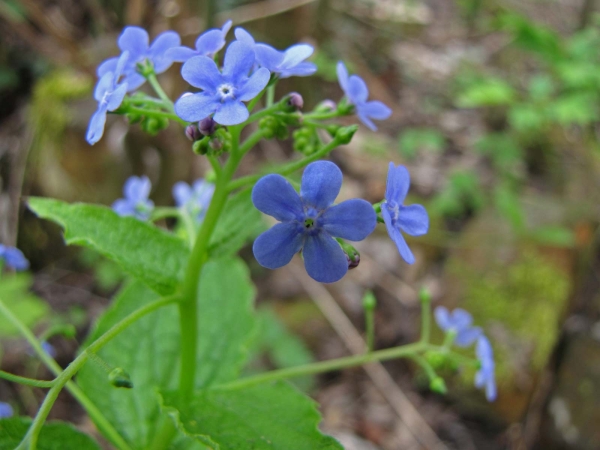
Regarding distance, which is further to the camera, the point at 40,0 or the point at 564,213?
the point at 40,0

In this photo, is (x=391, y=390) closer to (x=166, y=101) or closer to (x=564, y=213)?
(x=564, y=213)

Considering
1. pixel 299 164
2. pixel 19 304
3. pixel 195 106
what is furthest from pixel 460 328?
pixel 19 304

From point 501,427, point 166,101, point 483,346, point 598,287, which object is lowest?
point 501,427

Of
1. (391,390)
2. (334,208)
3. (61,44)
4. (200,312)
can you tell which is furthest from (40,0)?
(334,208)

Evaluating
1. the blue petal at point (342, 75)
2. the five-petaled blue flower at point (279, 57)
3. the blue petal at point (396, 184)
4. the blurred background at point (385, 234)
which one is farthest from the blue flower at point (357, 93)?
the blurred background at point (385, 234)

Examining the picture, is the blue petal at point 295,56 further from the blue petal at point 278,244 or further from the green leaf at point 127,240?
the green leaf at point 127,240

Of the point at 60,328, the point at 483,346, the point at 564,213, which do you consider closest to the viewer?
the point at 60,328

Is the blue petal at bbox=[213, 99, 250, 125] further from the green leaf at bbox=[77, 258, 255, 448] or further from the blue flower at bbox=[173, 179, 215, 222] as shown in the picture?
the green leaf at bbox=[77, 258, 255, 448]
